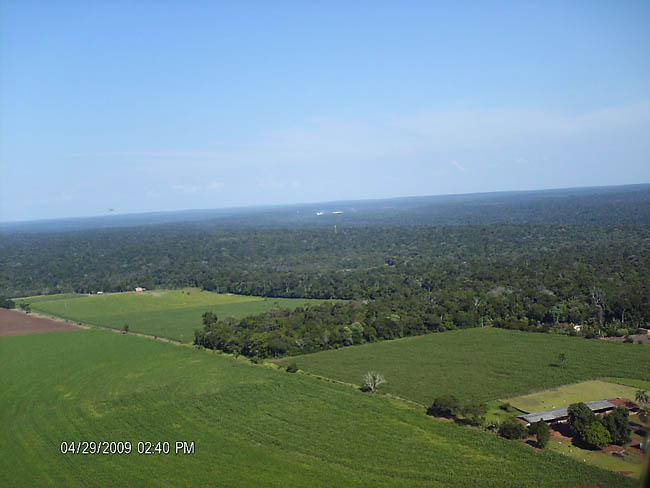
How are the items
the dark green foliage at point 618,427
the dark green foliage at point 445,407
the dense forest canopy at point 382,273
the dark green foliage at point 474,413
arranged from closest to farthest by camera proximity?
1. the dark green foliage at point 618,427
2. the dark green foliage at point 474,413
3. the dark green foliage at point 445,407
4. the dense forest canopy at point 382,273

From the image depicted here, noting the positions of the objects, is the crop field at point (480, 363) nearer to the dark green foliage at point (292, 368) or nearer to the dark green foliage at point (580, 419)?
the dark green foliage at point (292, 368)

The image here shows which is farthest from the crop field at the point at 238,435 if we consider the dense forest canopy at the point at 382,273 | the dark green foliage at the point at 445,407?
the dense forest canopy at the point at 382,273

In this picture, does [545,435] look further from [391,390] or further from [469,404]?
[391,390]

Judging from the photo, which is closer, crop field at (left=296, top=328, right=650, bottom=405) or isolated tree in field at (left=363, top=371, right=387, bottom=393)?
crop field at (left=296, top=328, right=650, bottom=405)

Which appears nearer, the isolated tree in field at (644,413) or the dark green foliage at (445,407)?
the isolated tree in field at (644,413)

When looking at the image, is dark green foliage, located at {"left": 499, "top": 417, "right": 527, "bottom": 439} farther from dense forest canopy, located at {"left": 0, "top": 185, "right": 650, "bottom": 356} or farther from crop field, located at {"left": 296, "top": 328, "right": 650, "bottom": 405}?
dense forest canopy, located at {"left": 0, "top": 185, "right": 650, "bottom": 356}

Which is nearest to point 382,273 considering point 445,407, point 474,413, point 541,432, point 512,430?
point 445,407

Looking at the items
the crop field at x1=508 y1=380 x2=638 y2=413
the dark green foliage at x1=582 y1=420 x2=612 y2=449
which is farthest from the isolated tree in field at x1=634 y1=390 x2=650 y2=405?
the dark green foliage at x1=582 y1=420 x2=612 y2=449
